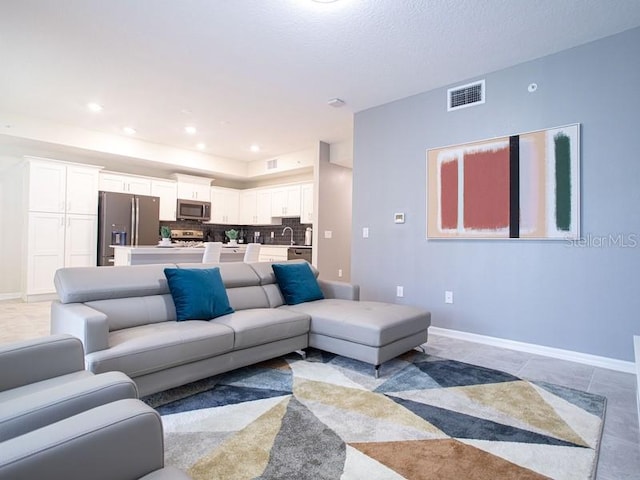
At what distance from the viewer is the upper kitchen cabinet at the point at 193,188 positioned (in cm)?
711

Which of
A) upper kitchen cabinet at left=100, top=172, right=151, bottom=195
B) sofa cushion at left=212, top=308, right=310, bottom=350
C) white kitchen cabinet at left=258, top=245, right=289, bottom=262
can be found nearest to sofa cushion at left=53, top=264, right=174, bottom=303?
sofa cushion at left=212, top=308, right=310, bottom=350

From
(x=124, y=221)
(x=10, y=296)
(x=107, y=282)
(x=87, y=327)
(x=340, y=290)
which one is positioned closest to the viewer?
(x=87, y=327)

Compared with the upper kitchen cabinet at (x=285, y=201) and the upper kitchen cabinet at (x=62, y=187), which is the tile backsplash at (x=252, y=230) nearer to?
the upper kitchen cabinet at (x=285, y=201)

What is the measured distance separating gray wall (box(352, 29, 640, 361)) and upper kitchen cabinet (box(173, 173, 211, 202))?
414 centimetres

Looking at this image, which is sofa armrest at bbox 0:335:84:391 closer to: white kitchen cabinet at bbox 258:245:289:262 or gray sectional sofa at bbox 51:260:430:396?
gray sectional sofa at bbox 51:260:430:396

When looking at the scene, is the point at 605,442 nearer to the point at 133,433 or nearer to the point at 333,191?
the point at 133,433

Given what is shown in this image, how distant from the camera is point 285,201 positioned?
7250 millimetres

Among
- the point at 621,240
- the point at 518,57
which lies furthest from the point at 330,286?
the point at 518,57

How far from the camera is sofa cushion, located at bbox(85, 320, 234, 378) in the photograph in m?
1.93

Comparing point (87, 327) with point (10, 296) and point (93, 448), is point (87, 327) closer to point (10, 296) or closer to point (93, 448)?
point (93, 448)

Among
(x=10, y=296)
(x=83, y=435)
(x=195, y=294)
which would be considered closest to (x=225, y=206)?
(x=10, y=296)

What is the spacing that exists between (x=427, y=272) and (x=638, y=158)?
6.67ft

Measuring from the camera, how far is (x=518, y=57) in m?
3.32

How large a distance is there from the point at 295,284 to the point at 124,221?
13.5ft
